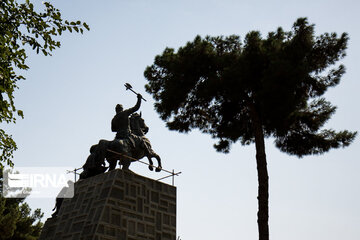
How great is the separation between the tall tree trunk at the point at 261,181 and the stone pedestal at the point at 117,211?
235 cm

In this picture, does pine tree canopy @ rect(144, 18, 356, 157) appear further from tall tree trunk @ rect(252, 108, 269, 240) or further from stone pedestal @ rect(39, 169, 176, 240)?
stone pedestal @ rect(39, 169, 176, 240)

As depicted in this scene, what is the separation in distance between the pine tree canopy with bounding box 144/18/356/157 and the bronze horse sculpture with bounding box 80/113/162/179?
2.36 m

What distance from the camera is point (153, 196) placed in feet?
45.8

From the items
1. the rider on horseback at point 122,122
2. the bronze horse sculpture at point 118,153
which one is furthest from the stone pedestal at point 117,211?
the rider on horseback at point 122,122

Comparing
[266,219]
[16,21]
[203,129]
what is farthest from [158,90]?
[16,21]

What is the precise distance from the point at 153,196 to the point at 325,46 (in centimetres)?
680

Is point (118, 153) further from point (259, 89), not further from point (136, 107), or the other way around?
point (259, 89)

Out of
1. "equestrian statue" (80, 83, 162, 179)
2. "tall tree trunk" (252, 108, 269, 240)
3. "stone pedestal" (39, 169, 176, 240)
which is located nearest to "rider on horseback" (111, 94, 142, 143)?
"equestrian statue" (80, 83, 162, 179)

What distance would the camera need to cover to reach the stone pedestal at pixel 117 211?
12500 millimetres

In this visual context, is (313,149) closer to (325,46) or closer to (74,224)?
(325,46)

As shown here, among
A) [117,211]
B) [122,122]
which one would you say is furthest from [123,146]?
[117,211]

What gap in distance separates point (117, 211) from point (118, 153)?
1.55 metres

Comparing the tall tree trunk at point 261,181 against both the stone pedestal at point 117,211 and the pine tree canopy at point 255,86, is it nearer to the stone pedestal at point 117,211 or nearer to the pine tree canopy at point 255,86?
the pine tree canopy at point 255,86

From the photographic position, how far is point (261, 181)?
14531 mm
